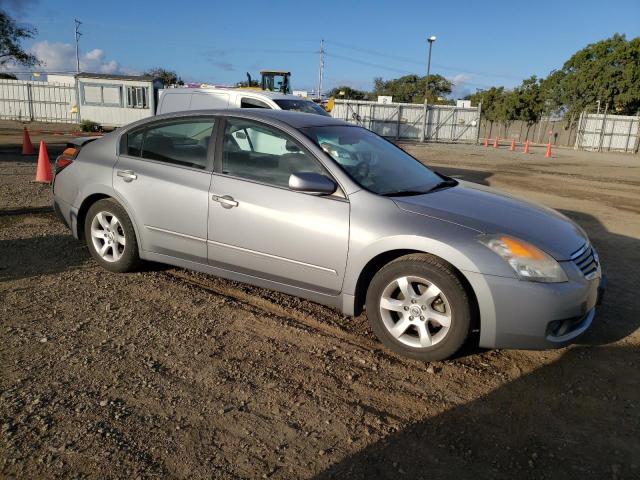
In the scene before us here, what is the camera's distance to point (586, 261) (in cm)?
348

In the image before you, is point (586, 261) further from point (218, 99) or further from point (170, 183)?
point (218, 99)

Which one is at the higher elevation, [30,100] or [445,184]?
[30,100]

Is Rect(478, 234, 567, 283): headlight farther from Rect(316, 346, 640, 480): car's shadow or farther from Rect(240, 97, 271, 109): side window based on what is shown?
Rect(240, 97, 271, 109): side window

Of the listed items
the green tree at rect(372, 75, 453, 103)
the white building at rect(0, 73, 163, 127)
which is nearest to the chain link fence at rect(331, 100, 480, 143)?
the white building at rect(0, 73, 163, 127)

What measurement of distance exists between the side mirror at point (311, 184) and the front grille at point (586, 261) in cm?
169

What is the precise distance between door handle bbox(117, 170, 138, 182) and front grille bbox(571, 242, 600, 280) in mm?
3559

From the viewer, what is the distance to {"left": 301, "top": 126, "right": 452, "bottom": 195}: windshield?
385 centimetres

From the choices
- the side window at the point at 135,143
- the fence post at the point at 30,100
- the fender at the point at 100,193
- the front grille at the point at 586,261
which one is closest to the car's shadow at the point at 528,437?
the front grille at the point at 586,261

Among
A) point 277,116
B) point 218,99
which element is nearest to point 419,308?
point 277,116

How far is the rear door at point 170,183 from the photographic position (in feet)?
13.6

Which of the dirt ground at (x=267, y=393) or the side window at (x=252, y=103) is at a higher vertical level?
the side window at (x=252, y=103)

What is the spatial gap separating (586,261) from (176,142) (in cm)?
338

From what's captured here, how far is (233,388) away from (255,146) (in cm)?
196

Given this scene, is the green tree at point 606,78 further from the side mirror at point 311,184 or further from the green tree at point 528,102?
the side mirror at point 311,184
